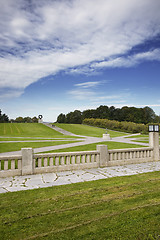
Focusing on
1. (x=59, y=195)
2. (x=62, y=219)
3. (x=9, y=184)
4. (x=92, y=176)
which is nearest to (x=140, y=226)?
(x=62, y=219)

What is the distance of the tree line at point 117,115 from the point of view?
75.4m

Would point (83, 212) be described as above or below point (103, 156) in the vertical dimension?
below

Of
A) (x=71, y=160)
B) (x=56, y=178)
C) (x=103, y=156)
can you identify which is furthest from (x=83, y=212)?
(x=103, y=156)

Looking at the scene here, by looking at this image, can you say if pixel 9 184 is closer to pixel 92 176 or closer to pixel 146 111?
pixel 92 176

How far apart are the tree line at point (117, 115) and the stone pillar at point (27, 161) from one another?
70.3 metres

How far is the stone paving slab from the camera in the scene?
5172mm

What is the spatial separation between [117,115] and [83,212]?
3220 inches

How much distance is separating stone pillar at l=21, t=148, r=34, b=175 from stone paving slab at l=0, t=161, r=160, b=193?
0.24 m

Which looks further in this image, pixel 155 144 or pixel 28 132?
pixel 28 132

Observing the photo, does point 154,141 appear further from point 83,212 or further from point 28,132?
point 28,132

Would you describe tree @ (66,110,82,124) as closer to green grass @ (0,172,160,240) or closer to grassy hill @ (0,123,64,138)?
grassy hill @ (0,123,64,138)

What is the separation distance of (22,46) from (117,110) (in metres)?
74.6

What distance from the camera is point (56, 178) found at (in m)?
6.02

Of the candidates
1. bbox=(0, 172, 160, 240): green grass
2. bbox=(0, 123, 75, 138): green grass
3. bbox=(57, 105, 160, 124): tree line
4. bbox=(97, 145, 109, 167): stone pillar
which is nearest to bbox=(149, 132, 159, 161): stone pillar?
bbox=(97, 145, 109, 167): stone pillar
